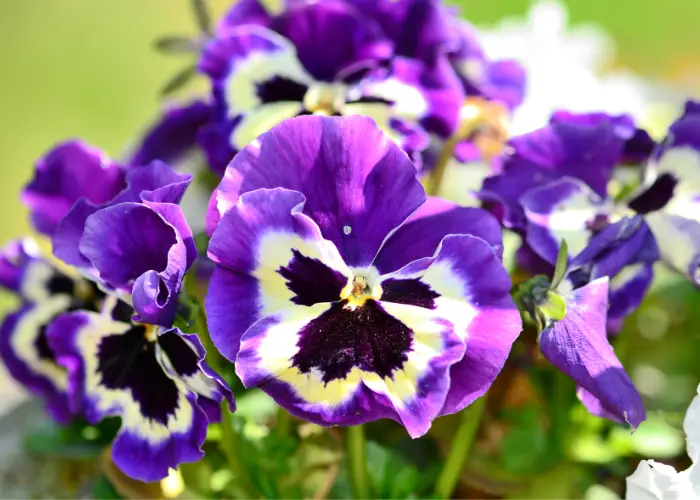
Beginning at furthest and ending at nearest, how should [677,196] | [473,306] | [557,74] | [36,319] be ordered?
[557,74] < [36,319] < [677,196] < [473,306]

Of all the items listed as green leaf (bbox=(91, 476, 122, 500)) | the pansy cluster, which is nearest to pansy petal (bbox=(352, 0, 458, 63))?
the pansy cluster

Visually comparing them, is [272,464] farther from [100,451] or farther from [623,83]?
[623,83]

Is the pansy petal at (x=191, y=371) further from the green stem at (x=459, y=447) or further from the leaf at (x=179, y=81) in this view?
the leaf at (x=179, y=81)

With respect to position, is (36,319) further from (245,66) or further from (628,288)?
(628,288)

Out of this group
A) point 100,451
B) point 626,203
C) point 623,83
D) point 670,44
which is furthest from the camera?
point 670,44

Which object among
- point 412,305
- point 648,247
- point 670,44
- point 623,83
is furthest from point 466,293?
point 670,44

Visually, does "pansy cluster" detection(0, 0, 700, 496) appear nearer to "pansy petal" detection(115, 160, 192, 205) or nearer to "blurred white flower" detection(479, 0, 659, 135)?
"pansy petal" detection(115, 160, 192, 205)

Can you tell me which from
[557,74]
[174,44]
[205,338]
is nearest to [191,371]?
[205,338]
